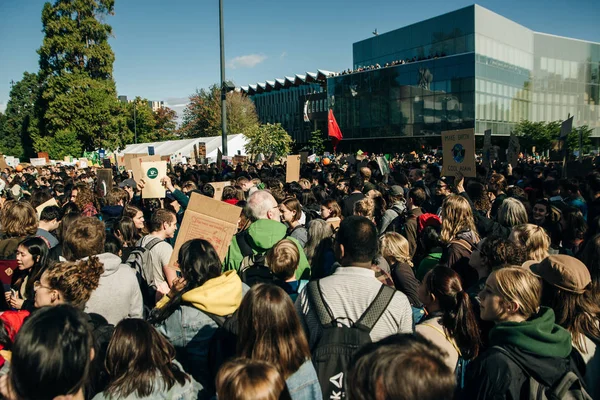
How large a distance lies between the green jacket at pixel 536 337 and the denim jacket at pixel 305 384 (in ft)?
3.11

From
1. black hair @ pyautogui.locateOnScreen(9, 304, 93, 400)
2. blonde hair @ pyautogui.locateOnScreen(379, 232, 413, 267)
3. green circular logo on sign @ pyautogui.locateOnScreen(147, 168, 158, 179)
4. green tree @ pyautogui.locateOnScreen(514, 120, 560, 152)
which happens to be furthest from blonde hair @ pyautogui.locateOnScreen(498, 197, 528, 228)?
green tree @ pyautogui.locateOnScreen(514, 120, 560, 152)

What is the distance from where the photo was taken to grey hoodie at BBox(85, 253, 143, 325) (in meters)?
3.30

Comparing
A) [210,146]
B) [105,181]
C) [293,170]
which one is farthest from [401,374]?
[210,146]

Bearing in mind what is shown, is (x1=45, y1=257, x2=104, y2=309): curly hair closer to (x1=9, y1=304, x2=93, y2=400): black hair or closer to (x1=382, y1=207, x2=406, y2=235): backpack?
(x1=9, y1=304, x2=93, y2=400): black hair

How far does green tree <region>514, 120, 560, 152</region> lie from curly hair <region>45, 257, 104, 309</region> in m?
38.9

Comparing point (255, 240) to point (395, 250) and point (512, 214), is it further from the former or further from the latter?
point (512, 214)

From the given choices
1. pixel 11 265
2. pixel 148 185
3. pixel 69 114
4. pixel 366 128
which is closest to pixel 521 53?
pixel 366 128

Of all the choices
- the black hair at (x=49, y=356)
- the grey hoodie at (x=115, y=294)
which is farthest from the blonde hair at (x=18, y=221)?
the black hair at (x=49, y=356)

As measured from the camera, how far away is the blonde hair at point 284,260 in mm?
3766

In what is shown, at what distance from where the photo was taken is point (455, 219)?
4793mm

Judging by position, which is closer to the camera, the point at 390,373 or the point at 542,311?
Answer: the point at 390,373

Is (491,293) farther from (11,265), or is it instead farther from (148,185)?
(148,185)

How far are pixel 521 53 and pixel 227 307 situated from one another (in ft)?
166

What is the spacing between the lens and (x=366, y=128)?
49375mm
